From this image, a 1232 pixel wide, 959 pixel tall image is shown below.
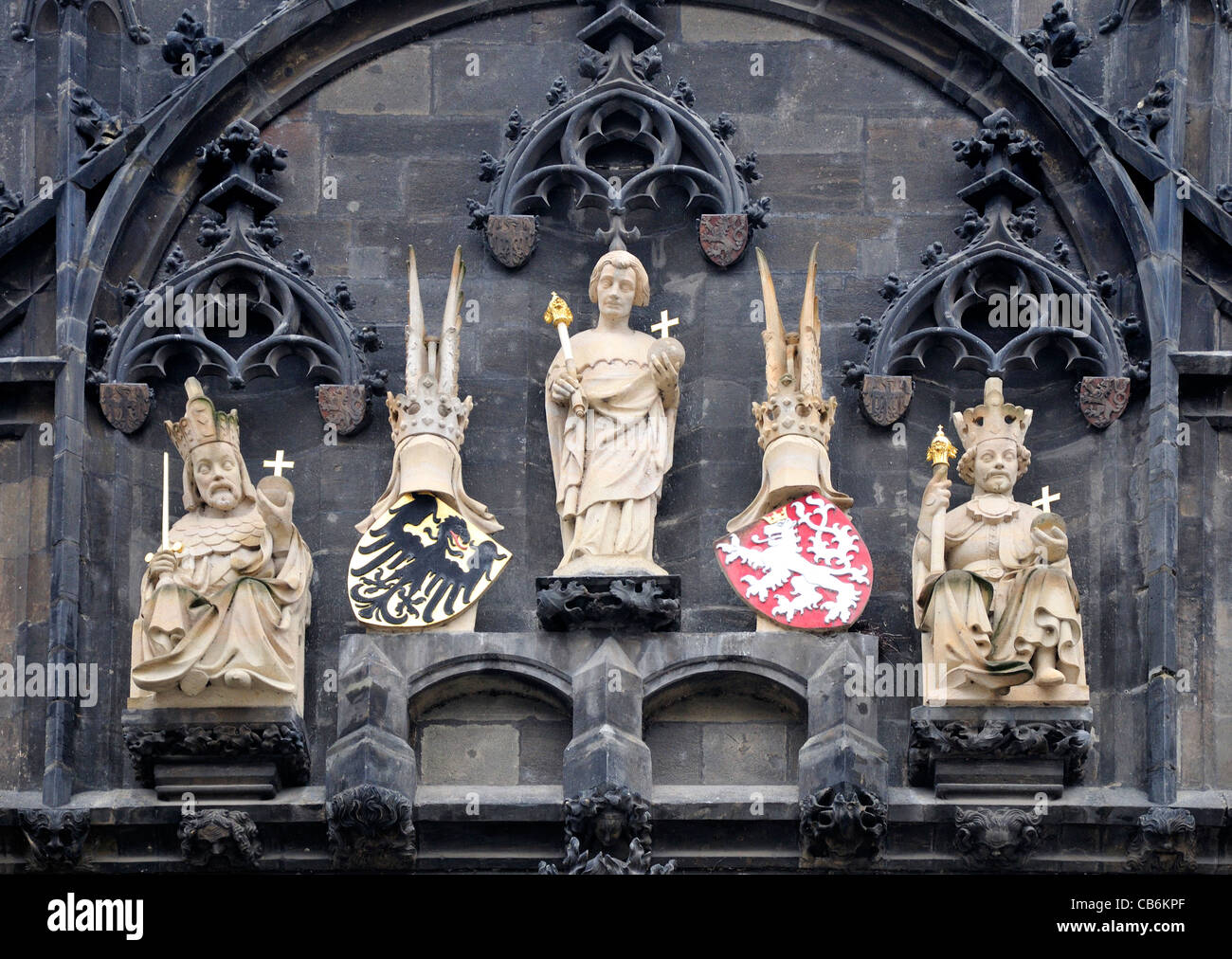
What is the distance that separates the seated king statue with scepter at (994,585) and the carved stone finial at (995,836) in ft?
2.03

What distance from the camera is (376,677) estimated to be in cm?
2514

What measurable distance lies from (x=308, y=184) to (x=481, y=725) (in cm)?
379

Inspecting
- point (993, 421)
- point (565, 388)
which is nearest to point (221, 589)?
point (565, 388)

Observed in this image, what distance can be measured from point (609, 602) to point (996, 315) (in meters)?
3.12

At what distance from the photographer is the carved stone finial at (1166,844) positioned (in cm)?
2477

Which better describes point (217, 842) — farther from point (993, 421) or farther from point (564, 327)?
point (993, 421)

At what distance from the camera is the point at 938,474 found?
84.1 ft

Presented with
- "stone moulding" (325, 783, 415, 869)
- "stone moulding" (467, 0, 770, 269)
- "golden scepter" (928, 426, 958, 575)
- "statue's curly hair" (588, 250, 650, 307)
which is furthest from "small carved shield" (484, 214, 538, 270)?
"stone moulding" (325, 783, 415, 869)

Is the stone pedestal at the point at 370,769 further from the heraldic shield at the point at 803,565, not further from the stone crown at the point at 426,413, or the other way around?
the heraldic shield at the point at 803,565

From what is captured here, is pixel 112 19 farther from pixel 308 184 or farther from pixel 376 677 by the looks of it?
pixel 376 677

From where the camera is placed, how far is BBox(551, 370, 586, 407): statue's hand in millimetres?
25938

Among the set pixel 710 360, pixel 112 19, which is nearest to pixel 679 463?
pixel 710 360

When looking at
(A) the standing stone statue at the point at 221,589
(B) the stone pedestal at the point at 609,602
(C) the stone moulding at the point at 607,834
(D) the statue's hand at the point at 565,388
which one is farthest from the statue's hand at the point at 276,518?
(C) the stone moulding at the point at 607,834

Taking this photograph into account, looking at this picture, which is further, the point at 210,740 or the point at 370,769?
the point at 210,740
